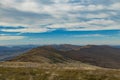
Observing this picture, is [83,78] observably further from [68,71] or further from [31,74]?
[31,74]

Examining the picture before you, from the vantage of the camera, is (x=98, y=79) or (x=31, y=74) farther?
(x=31, y=74)

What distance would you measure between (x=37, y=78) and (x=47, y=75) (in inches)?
174

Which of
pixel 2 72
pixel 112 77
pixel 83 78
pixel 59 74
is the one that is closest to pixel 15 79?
pixel 2 72

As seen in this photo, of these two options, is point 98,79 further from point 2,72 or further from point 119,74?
point 2,72

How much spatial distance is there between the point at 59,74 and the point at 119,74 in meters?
21.9

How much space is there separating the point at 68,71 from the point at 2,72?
24.5 m

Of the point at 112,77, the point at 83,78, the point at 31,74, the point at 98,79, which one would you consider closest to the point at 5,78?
the point at 31,74

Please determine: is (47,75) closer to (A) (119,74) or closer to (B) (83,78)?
(B) (83,78)

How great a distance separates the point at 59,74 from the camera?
8262 centimetres

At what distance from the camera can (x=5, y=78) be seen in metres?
80.1

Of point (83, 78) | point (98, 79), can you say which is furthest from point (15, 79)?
point (98, 79)

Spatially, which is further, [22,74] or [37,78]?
[22,74]

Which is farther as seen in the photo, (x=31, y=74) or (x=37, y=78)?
(x=31, y=74)

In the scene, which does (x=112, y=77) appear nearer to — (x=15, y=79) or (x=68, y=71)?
(x=68, y=71)
